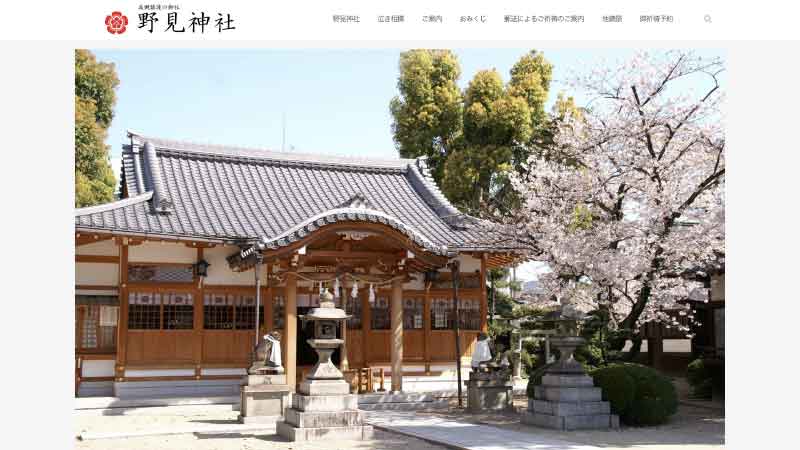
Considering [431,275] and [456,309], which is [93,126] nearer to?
[431,275]

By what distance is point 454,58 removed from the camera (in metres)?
27.3

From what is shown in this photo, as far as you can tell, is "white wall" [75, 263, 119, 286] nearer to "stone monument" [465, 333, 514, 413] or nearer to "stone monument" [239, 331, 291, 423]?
"stone monument" [239, 331, 291, 423]

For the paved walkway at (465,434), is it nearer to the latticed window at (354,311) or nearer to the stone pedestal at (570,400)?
the stone pedestal at (570,400)

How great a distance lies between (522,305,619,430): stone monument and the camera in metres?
11.0

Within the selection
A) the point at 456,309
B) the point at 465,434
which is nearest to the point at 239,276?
the point at 456,309

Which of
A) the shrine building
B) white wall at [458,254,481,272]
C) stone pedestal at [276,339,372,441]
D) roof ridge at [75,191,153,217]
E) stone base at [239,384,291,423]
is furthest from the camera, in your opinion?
white wall at [458,254,481,272]

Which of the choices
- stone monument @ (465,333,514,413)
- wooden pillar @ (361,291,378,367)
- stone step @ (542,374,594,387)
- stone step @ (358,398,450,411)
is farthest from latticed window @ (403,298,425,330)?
stone step @ (542,374,594,387)

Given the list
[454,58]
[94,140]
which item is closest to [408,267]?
[454,58]

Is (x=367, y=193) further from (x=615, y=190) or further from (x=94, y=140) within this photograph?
(x=94, y=140)

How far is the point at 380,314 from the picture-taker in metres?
16.0

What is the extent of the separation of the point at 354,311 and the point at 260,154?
15.8 feet

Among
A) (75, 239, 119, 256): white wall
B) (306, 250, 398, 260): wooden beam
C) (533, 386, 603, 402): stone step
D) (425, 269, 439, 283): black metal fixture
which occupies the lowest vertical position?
(533, 386, 603, 402): stone step

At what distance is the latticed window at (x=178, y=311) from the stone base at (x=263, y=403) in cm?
328

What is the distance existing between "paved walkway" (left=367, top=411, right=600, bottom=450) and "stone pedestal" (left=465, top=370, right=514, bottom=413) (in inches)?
42.5
